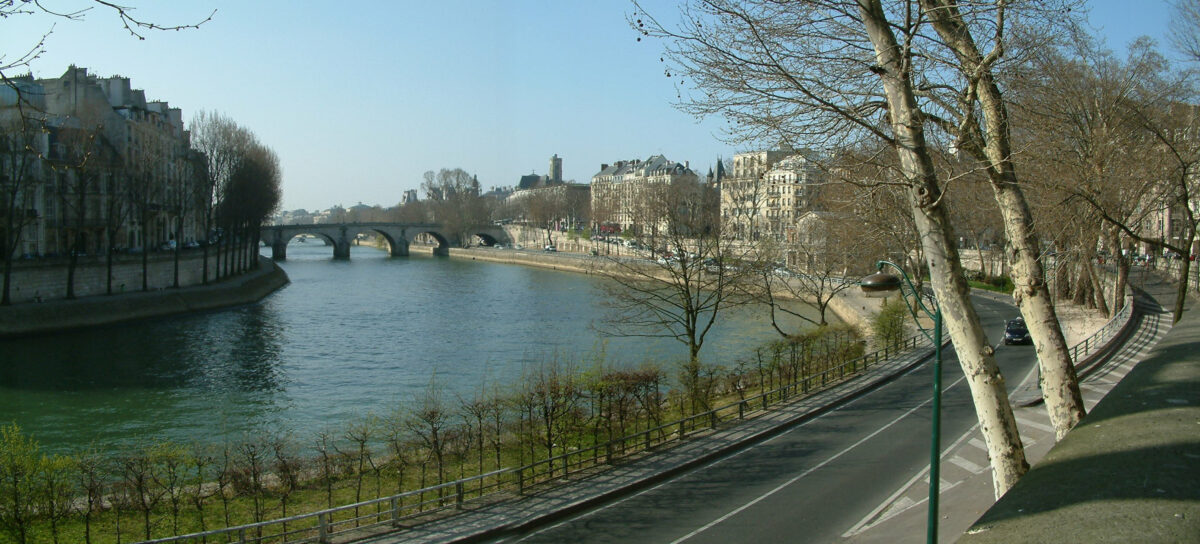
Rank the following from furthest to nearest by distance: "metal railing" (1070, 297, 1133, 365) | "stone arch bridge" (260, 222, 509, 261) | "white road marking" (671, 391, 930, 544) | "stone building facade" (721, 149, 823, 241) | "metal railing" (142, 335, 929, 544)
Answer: "stone arch bridge" (260, 222, 509, 261) < "metal railing" (1070, 297, 1133, 365) < "white road marking" (671, 391, 930, 544) < "metal railing" (142, 335, 929, 544) < "stone building facade" (721, 149, 823, 241)

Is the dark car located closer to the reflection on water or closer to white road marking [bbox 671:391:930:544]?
the reflection on water

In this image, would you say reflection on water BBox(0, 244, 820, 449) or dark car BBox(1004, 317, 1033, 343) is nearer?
reflection on water BBox(0, 244, 820, 449)

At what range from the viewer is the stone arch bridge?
82.7m

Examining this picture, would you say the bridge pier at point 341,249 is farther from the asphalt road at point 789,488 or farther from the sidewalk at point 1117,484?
the sidewalk at point 1117,484

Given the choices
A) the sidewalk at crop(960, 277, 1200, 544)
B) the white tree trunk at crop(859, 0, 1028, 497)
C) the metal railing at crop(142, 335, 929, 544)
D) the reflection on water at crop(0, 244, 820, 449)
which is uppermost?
the white tree trunk at crop(859, 0, 1028, 497)

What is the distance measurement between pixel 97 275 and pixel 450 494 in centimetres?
3371

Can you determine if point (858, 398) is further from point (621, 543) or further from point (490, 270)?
point (490, 270)

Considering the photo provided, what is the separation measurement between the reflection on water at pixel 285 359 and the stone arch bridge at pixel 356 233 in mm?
41317

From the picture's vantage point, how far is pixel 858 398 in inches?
670

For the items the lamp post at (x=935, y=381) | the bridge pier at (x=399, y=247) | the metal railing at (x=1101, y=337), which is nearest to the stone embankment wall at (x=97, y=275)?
the lamp post at (x=935, y=381)

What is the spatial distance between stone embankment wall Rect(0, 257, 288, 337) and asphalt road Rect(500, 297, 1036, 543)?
95.4 ft

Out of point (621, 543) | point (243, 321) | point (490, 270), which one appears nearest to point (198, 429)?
point (621, 543)

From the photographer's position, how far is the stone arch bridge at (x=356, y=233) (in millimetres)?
82688

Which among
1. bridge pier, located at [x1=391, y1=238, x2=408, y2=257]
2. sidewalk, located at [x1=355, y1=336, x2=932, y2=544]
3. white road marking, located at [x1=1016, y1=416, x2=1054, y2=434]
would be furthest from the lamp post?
bridge pier, located at [x1=391, y1=238, x2=408, y2=257]
